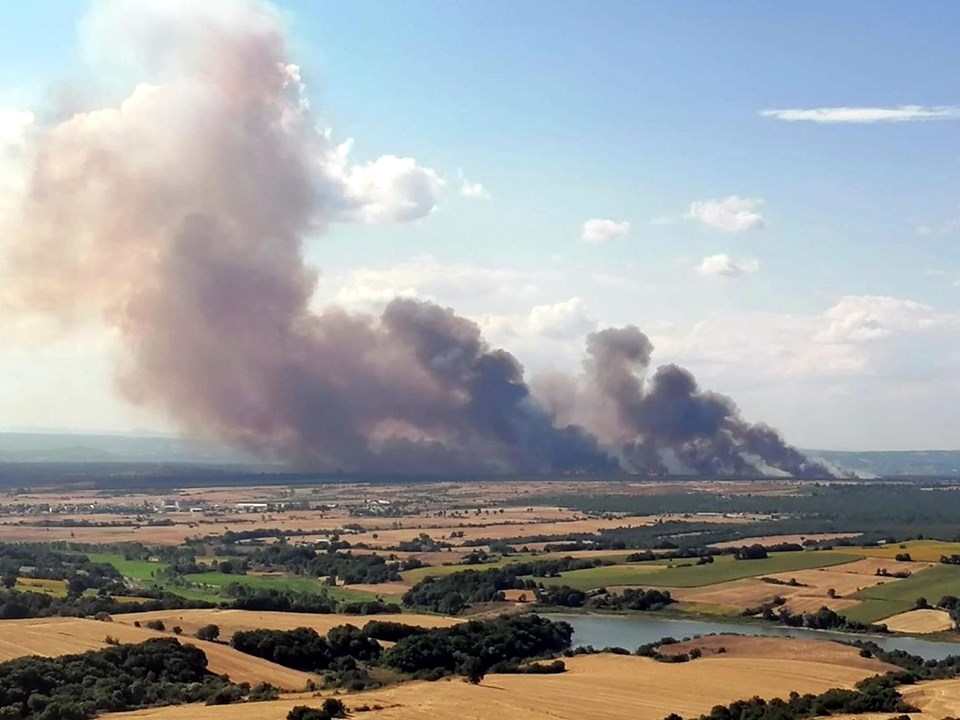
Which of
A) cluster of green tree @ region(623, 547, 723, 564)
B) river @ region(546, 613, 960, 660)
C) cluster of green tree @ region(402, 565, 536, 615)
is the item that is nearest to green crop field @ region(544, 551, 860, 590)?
cluster of green tree @ region(623, 547, 723, 564)

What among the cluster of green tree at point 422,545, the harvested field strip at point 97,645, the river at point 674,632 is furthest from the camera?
the cluster of green tree at point 422,545

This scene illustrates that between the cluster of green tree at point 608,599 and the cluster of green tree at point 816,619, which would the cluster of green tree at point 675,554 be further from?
the cluster of green tree at point 816,619

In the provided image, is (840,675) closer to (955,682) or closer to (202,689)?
(955,682)

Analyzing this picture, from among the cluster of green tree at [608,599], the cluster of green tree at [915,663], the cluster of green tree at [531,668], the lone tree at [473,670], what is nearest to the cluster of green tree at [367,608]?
the cluster of green tree at [608,599]

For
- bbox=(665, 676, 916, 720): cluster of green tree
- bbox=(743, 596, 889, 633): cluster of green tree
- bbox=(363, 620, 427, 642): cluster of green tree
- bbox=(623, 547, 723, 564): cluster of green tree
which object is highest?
bbox=(623, 547, 723, 564): cluster of green tree

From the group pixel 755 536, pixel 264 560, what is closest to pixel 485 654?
pixel 264 560

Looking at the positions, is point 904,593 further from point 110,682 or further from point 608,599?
point 110,682

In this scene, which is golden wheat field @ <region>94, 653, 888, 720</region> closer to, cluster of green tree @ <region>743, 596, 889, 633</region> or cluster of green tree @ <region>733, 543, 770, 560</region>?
cluster of green tree @ <region>743, 596, 889, 633</region>
